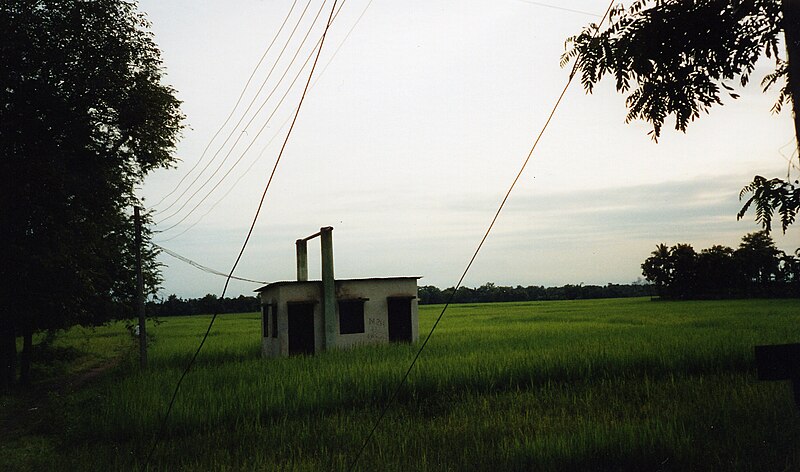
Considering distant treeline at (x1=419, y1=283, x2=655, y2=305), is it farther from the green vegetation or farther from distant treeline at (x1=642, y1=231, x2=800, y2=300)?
the green vegetation

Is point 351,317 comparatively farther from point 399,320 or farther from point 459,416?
point 459,416

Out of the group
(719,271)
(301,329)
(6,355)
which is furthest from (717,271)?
(6,355)

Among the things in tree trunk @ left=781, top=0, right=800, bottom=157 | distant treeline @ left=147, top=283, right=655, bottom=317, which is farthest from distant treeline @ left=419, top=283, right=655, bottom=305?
tree trunk @ left=781, top=0, right=800, bottom=157

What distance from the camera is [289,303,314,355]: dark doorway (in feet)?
66.3

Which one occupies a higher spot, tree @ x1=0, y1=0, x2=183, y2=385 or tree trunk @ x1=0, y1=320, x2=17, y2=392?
tree @ x1=0, y1=0, x2=183, y2=385

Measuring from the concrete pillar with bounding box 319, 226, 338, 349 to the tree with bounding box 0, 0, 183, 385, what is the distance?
22.9ft

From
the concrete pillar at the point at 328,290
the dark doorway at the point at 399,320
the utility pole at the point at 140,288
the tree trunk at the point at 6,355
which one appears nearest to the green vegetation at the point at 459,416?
the tree trunk at the point at 6,355

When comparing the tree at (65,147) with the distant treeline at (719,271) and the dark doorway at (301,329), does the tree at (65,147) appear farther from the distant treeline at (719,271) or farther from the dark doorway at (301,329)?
the distant treeline at (719,271)

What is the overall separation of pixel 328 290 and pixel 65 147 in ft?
31.7

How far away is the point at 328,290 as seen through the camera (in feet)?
67.6

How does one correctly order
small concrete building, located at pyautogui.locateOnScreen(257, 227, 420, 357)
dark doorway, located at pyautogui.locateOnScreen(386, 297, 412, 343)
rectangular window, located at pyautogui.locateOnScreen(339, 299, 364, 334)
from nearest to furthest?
Result: small concrete building, located at pyautogui.locateOnScreen(257, 227, 420, 357)
rectangular window, located at pyautogui.locateOnScreen(339, 299, 364, 334)
dark doorway, located at pyautogui.locateOnScreen(386, 297, 412, 343)

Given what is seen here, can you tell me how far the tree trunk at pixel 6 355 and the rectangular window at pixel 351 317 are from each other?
10.4 metres

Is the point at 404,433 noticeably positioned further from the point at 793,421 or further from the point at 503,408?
the point at 793,421

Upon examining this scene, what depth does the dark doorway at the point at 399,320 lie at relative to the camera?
21844 mm
